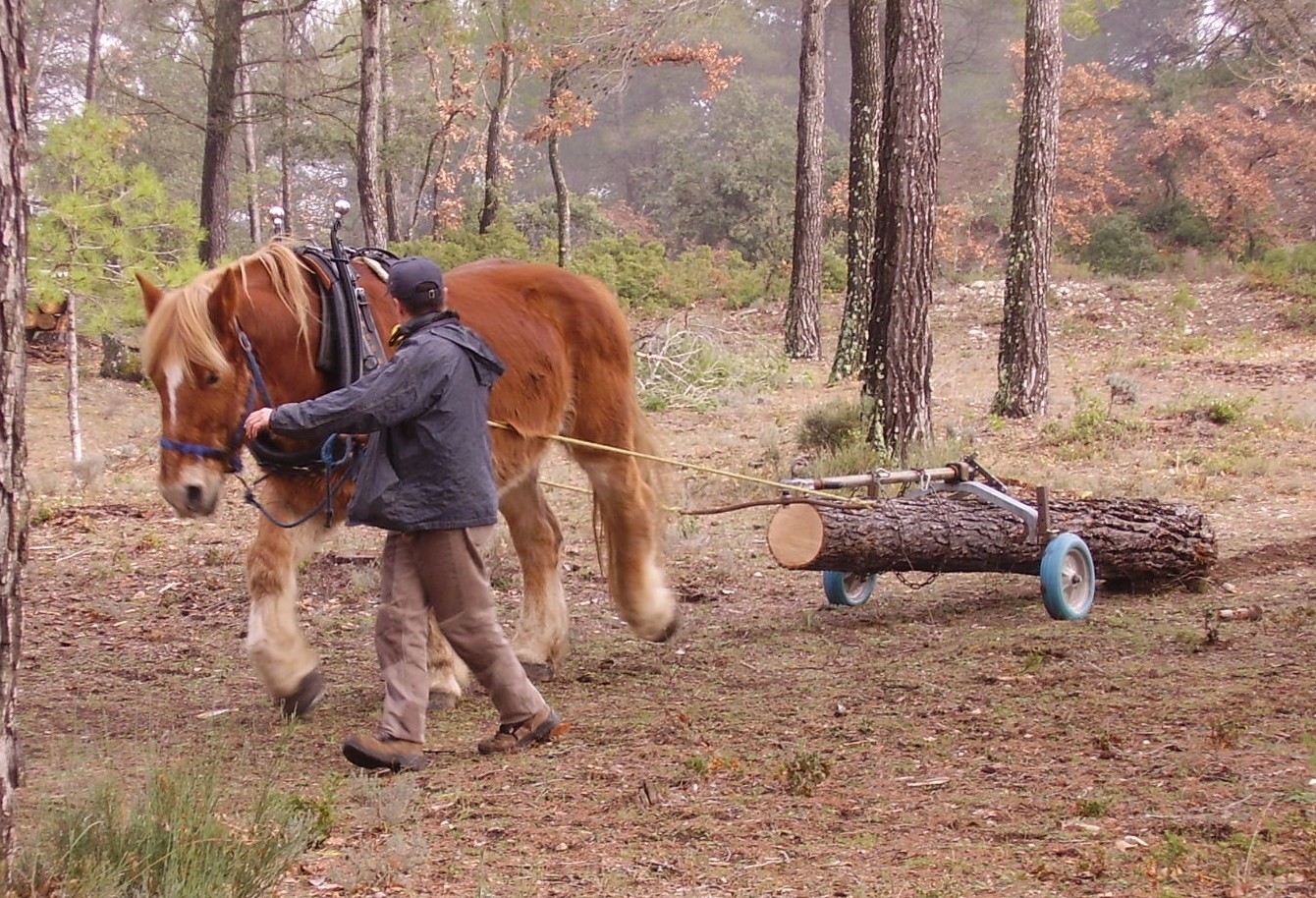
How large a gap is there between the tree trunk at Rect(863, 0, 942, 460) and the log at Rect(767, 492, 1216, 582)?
2.69 m

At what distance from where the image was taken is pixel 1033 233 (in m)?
14.1

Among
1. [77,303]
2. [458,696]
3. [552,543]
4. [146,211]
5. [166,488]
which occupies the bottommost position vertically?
[458,696]

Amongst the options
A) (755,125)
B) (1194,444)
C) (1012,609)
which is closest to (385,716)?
(1012,609)

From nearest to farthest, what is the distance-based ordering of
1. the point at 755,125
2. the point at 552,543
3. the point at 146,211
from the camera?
the point at 552,543 < the point at 146,211 < the point at 755,125

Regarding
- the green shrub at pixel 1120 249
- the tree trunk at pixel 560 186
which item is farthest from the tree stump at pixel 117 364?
the green shrub at pixel 1120 249

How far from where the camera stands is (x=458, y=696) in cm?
610

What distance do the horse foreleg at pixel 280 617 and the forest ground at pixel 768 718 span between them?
0.20 m

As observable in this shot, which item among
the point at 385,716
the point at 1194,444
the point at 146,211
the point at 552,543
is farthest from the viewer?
the point at 146,211

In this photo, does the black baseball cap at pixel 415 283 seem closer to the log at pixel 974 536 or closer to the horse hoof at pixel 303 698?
the horse hoof at pixel 303 698

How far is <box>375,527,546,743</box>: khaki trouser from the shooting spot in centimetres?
483

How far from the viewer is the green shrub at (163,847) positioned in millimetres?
2951

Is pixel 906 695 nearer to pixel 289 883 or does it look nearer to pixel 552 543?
pixel 552 543

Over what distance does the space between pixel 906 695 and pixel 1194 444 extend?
7.92 metres

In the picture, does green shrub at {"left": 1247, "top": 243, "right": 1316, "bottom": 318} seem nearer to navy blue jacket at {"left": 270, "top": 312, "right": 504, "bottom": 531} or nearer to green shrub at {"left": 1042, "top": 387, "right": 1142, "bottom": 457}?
green shrub at {"left": 1042, "top": 387, "right": 1142, "bottom": 457}
